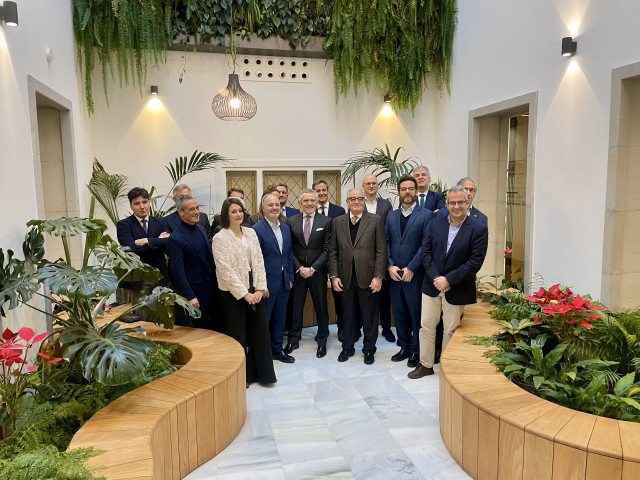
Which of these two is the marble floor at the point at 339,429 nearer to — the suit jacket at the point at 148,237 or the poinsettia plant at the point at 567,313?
the poinsettia plant at the point at 567,313

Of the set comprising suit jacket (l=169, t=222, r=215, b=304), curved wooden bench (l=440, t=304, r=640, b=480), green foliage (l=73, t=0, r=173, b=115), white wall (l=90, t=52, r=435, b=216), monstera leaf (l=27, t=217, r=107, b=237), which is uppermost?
green foliage (l=73, t=0, r=173, b=115)

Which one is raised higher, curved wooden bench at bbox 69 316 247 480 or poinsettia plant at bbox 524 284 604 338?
poinsettia plant at bbox 524 284 604 338

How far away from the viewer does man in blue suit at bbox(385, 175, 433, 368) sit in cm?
467

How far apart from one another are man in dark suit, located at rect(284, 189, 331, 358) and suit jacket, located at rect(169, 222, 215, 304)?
1.09 m


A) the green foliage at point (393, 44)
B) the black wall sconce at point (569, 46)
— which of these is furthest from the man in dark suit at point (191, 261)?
the green foliage at point (393, 44)

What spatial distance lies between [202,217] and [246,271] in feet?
4.56

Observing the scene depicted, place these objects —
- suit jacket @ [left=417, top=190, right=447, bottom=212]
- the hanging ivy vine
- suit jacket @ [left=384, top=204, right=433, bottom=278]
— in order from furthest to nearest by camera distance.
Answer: the hanging ivy vine, suit jacket @ [left=417, top=190, right=447, bottom=212], suit jacket @ [left=384, top=204, right=433, bottom=278]

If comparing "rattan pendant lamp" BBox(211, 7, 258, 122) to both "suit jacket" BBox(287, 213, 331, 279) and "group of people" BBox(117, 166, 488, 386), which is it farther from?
"suit jacket" BBox(287, 213, 331, 279)

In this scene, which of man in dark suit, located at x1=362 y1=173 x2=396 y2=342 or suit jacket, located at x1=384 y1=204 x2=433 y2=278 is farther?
man in dark suit, located at x1=362 y1=173 x2=396 y2=342

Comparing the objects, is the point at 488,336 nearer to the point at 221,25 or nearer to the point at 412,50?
the point at 412,50

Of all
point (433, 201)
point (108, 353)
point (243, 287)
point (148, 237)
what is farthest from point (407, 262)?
point (108, 353)

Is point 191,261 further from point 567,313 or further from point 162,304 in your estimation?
point 567,313

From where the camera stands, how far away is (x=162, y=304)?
3.73 metres

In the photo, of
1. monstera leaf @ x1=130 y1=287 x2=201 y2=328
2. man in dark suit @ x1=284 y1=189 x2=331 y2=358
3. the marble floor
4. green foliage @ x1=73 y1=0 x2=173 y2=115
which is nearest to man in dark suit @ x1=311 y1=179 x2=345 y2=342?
man in dark suit @ x1=284 y1=189 x2=331 y2=358
